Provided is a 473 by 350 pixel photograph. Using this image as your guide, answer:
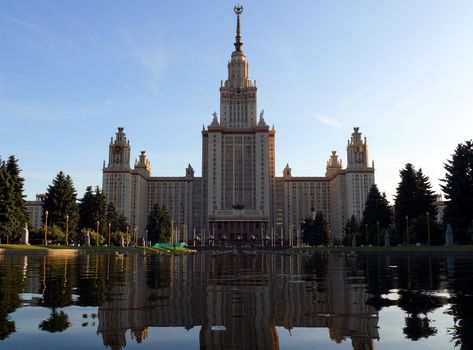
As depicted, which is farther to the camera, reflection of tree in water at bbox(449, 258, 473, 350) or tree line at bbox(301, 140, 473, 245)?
tree line at bbox(301, 140, 473, 245)

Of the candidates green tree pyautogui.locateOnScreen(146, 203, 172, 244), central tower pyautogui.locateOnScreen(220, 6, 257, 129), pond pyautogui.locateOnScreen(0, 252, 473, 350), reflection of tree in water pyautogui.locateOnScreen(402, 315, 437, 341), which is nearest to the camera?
pond pyautogui.locateOnScreen(0, 252, 473, 350)

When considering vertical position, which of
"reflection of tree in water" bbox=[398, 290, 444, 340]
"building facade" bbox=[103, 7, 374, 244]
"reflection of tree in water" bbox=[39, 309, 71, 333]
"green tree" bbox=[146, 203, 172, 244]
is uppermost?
"building facade" bbox=[103, 7, 374, 244]

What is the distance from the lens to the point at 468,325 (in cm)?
727

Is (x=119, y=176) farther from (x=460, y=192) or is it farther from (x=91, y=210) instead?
(x=460, y=192)

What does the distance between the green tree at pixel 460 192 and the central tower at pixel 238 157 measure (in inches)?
4522

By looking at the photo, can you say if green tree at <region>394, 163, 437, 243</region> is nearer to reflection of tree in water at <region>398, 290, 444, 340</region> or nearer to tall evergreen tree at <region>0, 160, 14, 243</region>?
tall evergreen tree at <region>0, 160, 14, 243</region>

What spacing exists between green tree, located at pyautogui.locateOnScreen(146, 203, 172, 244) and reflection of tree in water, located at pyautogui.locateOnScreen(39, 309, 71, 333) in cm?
11662

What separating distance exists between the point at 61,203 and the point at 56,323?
260 ft

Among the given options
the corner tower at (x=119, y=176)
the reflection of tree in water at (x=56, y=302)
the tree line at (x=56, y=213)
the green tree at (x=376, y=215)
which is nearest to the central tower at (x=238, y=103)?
the corner tower at (x=119, y=176)

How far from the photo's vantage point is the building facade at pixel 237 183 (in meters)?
178

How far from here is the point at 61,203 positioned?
269ft

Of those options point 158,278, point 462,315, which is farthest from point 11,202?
point 462,315

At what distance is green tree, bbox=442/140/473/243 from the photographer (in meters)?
62.2

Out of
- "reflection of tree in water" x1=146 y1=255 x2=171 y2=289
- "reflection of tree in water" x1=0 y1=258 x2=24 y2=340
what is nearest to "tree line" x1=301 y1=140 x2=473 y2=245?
"reflection of tree in water" x1=146 y1=255 x2=171 y2=289
